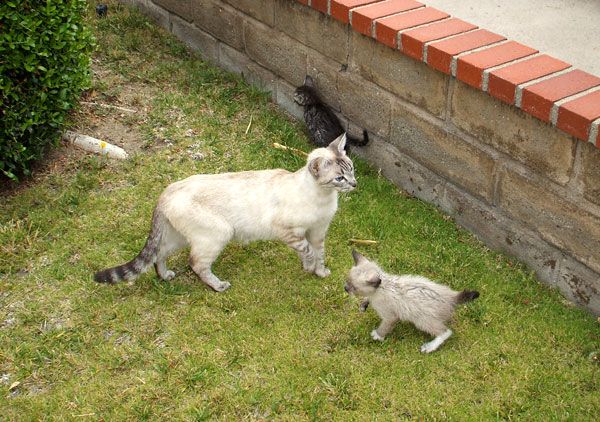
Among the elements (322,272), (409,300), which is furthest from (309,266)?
(409,300)

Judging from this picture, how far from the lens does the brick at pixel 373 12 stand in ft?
17.9

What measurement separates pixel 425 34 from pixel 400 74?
0.37 metres

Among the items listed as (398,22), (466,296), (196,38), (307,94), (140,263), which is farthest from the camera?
(196,38)

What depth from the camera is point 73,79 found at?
6039 mm

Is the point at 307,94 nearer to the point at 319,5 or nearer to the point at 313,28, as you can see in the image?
the point at 313,28

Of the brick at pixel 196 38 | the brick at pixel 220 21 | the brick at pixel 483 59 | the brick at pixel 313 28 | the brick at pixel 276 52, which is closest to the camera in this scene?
the brick at pixel 483 59

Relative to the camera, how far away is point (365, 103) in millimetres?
5871

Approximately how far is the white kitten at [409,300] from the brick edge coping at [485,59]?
3.79 ft

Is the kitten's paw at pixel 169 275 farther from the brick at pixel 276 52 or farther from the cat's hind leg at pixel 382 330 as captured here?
the brick at pixel 276 52

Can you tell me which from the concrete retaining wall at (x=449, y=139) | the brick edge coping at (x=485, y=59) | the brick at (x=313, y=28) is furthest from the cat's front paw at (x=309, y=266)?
the brick at (x=313, y=28)

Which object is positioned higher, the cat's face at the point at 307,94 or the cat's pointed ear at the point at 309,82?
the cat's pointed ear at the point at 309,82

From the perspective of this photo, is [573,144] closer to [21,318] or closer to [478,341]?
[478,341]

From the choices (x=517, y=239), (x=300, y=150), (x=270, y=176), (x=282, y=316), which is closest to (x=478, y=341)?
(x=517, y=239)

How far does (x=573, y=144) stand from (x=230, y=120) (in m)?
3.19
